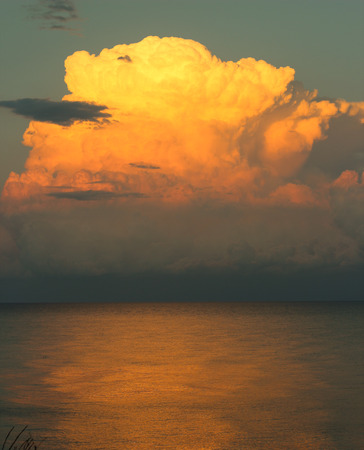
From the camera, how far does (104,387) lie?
48844 mm

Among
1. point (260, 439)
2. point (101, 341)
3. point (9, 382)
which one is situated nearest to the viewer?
point (260, 439)

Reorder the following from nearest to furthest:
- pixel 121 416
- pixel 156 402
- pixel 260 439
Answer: pixel 260 439 → pixel 121 416 → pixel 156 402

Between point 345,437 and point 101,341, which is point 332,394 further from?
point 101,341

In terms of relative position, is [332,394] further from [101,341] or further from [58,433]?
[101,341]

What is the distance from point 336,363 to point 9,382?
34935mm

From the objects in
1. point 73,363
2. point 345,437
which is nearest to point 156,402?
point 345,437

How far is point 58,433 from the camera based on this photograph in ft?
111

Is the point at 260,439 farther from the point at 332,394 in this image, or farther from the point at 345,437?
the point at 332,394

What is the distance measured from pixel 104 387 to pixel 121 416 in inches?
447

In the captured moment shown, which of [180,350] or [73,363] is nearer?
[73,363]

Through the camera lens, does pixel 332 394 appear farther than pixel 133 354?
No

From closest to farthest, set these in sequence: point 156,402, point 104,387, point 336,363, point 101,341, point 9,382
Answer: point 156,402, point 104,387, point 9,382, point 336,363, point 101,341

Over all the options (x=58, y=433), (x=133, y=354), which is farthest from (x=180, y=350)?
(x=58, y=433)

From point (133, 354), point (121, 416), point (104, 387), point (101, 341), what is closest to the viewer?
point (121, 416)
